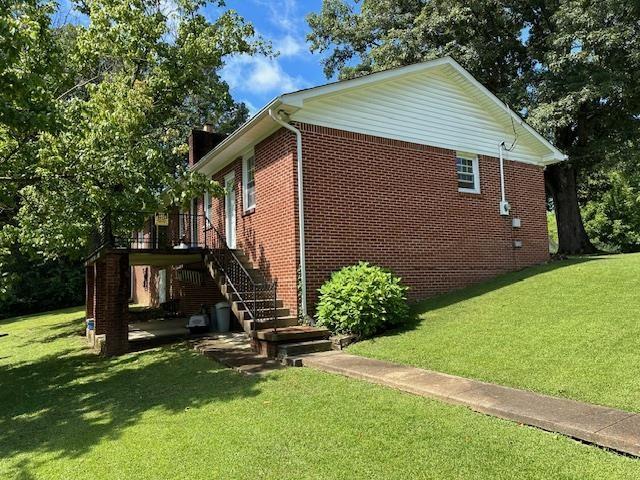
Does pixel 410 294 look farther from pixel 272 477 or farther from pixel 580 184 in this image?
pixel 580 184

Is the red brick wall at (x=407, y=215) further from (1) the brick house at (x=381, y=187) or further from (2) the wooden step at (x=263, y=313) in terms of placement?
(2) the wooden step at (x=263, y=313)

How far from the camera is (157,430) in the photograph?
5391 millimetres

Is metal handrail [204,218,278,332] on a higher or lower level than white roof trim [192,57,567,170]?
lower

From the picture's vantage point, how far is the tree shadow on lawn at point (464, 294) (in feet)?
31.8

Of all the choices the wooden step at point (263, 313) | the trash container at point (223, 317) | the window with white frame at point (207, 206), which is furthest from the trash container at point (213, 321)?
the wooden step at point (263, 313)

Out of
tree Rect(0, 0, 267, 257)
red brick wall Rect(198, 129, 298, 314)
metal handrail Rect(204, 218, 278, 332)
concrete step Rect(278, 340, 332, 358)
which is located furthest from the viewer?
red brick wall Rect(198, 129, 298, 314)

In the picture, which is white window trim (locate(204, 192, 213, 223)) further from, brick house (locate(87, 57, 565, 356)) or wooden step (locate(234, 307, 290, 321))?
wooden step (locate(234, 307, 290, 321))

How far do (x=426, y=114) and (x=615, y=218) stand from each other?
24676 mm

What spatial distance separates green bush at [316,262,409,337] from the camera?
921 centimetres

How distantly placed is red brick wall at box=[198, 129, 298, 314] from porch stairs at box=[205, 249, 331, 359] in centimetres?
33

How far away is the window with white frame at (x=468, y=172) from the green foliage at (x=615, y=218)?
19.6m

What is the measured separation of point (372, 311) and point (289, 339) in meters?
1.60

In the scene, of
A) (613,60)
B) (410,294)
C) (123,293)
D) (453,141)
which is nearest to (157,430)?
(123,293)

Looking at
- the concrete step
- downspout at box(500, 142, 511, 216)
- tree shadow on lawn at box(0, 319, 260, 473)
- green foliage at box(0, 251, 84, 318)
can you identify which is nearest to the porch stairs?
the concrete step
